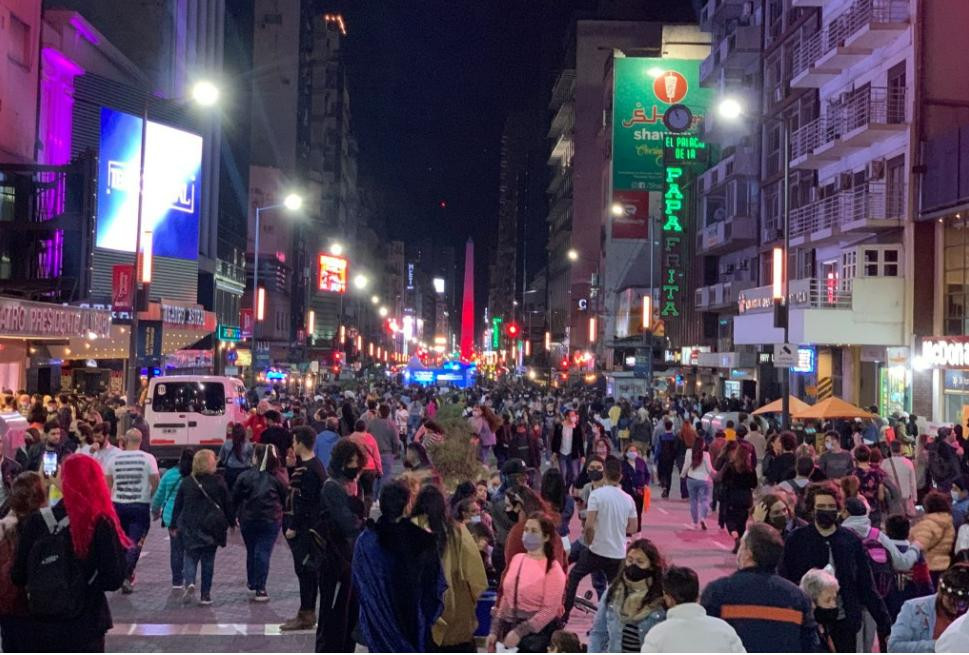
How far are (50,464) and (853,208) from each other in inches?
980

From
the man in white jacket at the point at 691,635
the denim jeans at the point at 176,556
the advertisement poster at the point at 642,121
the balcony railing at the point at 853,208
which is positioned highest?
the advertisement poster at the point at 642,121

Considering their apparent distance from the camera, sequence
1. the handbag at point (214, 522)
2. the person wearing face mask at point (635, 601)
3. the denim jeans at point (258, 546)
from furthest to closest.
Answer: the denim jeans at point (258, 546)
the handbag at point (214, 522)
the person wearing face mask at point (635, 601)

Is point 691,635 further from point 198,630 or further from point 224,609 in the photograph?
point 224,609

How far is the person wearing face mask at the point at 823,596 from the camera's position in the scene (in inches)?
287

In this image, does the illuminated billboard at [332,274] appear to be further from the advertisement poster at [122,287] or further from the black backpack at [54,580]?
the black backpack at [54,580]

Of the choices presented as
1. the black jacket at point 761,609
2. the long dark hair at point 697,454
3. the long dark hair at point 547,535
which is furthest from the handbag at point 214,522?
the long dark hair at point 697,454

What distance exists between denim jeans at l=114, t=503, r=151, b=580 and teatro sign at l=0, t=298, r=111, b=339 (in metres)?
13.4

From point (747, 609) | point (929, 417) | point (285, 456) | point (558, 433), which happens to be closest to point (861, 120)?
point (929, 417)

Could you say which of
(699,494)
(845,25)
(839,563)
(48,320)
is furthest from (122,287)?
(839,563)

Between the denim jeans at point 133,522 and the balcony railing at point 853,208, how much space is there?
24415 mm

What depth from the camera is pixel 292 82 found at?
97.8 metres

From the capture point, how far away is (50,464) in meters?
14.7

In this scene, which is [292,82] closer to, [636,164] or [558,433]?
[636,164]

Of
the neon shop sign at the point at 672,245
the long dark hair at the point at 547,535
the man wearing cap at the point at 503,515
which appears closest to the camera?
the long dark hair at the point at 547,535
